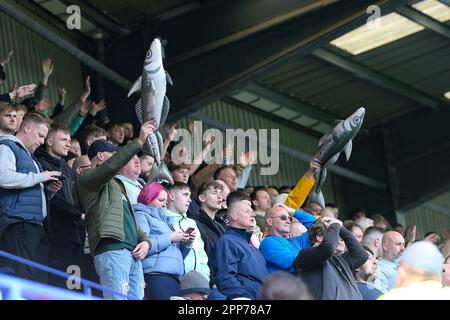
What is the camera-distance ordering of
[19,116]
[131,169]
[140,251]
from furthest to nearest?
[19,116] < [131,169] < [140,251]

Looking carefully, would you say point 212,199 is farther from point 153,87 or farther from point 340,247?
point 340,247

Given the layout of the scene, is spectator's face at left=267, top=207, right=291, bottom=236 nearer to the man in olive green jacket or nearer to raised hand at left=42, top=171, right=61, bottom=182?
the man in olive green jacket

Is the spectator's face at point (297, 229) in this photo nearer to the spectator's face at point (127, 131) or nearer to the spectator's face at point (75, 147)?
the spectator's face at point (75, 147)

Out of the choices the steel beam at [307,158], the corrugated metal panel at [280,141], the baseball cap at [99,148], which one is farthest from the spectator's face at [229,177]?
the corrugated metal panel at [280,141]

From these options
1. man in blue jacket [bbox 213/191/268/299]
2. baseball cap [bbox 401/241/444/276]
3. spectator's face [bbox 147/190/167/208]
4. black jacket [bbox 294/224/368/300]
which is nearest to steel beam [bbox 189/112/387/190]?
spectator's face [bbox 147/190/167/208]

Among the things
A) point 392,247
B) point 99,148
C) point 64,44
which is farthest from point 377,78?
point 99,148

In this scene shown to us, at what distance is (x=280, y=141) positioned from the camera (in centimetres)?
2452

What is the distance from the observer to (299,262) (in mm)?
10180

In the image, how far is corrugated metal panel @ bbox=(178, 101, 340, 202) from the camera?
74.9 ft

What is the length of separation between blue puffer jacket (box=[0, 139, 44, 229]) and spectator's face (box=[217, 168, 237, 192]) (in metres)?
4.30

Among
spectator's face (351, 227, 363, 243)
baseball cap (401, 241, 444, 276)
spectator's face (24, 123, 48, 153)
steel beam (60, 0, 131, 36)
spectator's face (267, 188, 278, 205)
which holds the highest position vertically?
steel beam (60, 0, 131, 36)

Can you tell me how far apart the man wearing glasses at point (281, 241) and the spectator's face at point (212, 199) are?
109 centimetres

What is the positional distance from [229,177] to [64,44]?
3.98 m

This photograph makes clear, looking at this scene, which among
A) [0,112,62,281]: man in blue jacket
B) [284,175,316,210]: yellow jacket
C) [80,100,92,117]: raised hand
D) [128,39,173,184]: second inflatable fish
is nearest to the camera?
[0,112,62,281]: man in blue jacket
